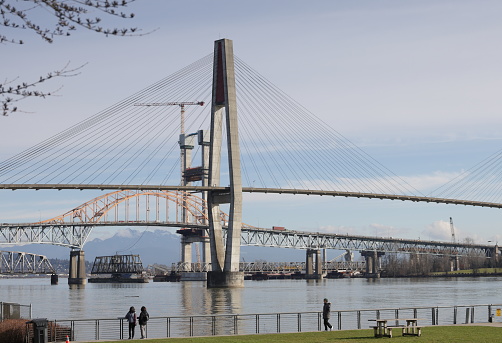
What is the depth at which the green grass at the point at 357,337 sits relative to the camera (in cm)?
3362

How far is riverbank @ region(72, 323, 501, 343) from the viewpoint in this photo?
33594 millimetres

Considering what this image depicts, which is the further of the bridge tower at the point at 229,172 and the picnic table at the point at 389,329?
the bridge tower at the point at 229,172

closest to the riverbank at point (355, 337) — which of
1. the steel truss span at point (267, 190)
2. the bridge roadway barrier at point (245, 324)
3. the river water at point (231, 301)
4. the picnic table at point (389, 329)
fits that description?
the picnic table at point (389, 329)

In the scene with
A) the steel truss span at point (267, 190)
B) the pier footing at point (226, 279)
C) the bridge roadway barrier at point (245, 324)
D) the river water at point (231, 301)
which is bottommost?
the river water at point (231, 301)

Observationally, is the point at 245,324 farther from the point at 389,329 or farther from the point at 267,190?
the point at 267,190

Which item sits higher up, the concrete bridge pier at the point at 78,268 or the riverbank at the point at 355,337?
the concrete bridge pier at the point at 78,268

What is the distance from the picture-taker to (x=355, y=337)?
117 feet

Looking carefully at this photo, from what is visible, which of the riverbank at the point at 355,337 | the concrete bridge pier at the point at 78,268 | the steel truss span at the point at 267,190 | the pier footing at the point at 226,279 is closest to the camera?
the riverbank at the point at 355,337

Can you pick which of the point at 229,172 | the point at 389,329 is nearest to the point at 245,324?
the point at 389,329

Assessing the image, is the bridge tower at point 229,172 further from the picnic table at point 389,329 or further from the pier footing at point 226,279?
the picnic table at point 389,329

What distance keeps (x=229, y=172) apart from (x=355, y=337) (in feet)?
222

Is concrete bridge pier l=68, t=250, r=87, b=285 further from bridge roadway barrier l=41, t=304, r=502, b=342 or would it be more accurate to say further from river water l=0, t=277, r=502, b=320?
bridge roadway barrier l=41, t=304, r=502, b=342

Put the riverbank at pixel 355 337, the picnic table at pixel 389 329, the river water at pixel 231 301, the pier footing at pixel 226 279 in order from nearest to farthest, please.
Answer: the riverbank at pixel 355 337 → the picnic table at pixel 389 329 → the river water at pixel 231 301 → the pier footing at pixel 226 279

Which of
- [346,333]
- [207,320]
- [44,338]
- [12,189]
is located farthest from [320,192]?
[44,338]
